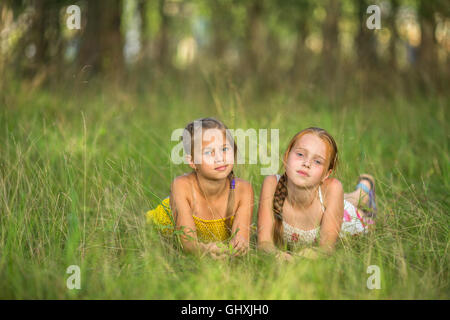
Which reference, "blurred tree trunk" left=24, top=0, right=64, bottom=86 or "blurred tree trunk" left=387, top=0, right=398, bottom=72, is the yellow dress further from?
"blurred tree trunk" left=387, top=0, right=398, bottom=72

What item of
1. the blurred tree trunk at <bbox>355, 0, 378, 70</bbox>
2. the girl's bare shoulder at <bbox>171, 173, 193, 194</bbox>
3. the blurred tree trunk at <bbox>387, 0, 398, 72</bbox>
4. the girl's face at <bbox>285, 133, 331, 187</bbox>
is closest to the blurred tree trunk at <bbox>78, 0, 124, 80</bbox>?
the blurred tree trunk at <bbox>355, 0, 378, 70</bbox>

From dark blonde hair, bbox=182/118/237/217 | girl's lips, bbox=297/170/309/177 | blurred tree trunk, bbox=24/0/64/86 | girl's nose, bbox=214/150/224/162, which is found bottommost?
girl's lips, bbox=297/170/309/177

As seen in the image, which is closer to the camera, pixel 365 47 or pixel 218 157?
pixel 218 157

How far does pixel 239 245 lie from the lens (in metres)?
2.08

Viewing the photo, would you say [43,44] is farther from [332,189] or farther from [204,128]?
[332,189]

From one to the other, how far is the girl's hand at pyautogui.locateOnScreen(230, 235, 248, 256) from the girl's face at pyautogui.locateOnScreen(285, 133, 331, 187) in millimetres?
382

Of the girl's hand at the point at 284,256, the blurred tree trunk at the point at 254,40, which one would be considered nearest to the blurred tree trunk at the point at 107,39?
the blurred tree trunk at the point at 254,40

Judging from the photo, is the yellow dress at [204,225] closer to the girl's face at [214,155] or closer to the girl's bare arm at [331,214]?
the girl's face at [214,155]

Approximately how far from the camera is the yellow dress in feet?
7.36

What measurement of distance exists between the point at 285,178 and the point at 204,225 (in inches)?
19.4

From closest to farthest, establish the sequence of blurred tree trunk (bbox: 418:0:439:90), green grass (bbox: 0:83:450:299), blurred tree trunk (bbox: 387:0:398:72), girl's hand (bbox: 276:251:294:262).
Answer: green grass (bbox: 0:83:450:299) < girl's hand (bbox: 276:251:294:262) < blurred tree trunk (bbox: 418:0:439:90) < blurred tree trunk (bbox: 387:0:398:72)

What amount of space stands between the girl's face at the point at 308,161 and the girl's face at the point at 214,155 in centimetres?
31

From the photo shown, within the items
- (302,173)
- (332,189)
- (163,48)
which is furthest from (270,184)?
(163,48)

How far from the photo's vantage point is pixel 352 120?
411 centimetres
